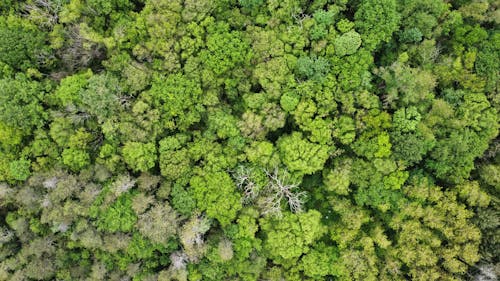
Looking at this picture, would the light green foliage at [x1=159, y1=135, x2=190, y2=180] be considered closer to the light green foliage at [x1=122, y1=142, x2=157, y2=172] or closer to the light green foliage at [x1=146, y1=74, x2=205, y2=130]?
the light green foliage at [x1=122, y1=142, x2=157, y2=172]

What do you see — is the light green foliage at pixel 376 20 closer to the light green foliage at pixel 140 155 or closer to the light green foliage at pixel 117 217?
Result: the light green foliage at pixel 140 155

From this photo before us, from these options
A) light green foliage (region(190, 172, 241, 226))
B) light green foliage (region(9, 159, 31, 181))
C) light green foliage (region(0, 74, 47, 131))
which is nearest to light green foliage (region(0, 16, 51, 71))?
Answer: light green foliage (region(0, 74, 47, 131))

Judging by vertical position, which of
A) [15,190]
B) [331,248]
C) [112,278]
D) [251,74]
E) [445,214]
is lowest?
[112,278]

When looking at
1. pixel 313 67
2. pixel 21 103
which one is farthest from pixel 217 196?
pixel 21 103

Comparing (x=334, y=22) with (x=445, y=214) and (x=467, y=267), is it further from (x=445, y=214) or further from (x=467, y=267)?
(x=467, y=267)

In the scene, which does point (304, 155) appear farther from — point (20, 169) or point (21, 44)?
point (21, 44)

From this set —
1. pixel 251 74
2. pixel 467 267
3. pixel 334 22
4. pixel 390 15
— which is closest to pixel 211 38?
pixel 251 74

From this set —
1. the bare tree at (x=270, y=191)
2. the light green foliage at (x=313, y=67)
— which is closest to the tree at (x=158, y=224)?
the bare tree at (x=270, y=191)
